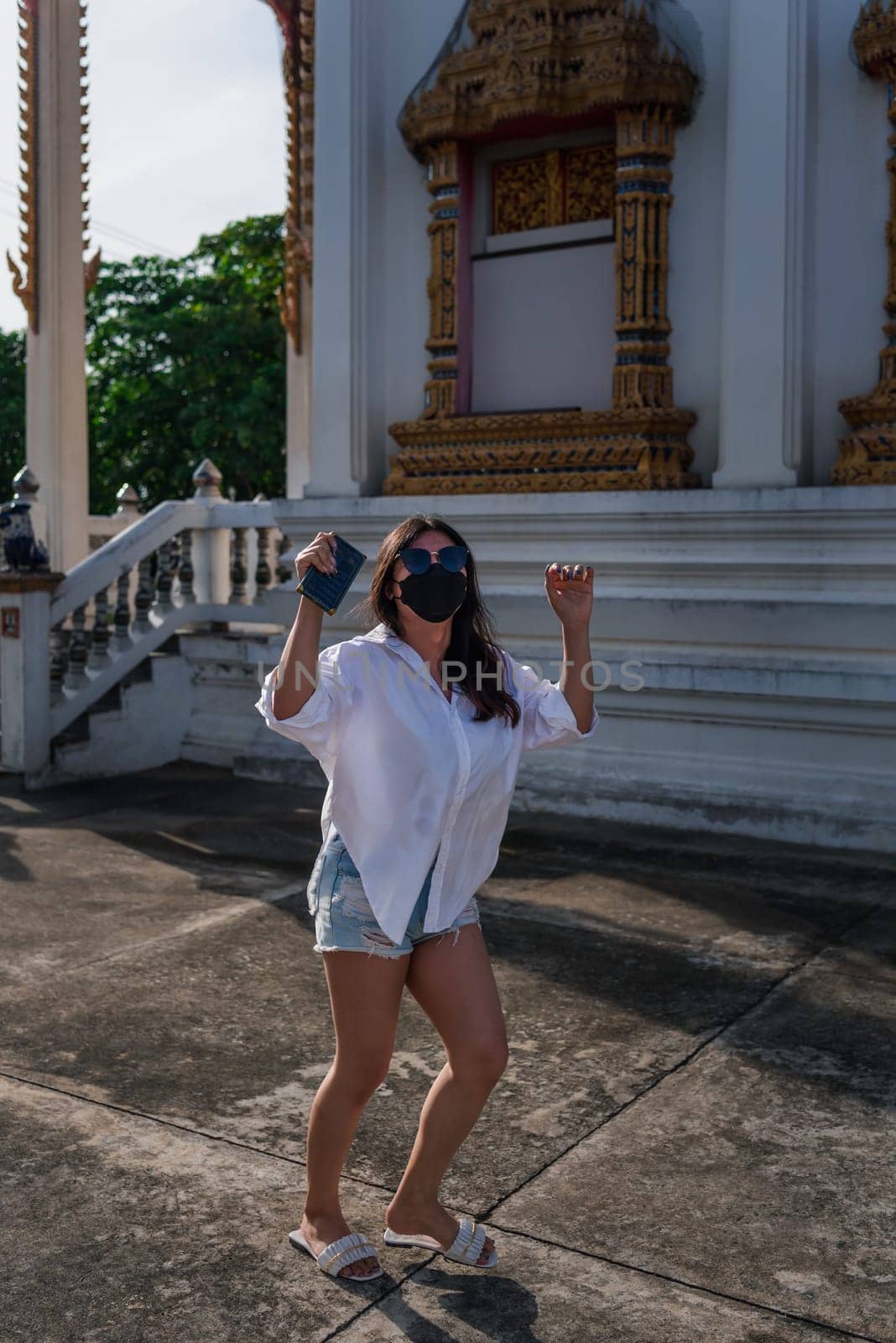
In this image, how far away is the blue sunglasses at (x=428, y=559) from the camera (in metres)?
2.84

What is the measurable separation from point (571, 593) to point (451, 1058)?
101 centimetres

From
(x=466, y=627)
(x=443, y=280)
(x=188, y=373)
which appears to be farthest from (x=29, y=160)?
(x=188, y=373)

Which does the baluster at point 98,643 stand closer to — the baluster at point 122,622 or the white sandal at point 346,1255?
the baluster at point 122,622

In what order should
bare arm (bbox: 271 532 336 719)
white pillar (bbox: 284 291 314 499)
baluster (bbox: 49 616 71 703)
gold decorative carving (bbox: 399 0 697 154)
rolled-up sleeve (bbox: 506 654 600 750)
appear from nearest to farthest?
bare arm (bbox: 271 532 336 719) < rolled-up sleeve (bbox: 506 654 600 750) < gold decorative carving (bbox: 399 0 697 154) < baluster (bbox: 49 616 71 703) < white pillar (bbox: 284 291 314 499)

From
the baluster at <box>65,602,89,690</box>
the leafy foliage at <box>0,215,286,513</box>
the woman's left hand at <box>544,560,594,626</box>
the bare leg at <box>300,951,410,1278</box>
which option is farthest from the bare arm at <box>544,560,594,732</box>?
the leafy foliage at <box>0,215,286,513</box>

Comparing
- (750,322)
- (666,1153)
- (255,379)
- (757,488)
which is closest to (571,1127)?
(666,1153)

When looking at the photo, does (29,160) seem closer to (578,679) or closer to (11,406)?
(578,679)

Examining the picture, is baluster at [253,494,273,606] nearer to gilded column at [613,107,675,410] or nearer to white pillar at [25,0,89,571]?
white pillar at [25,0,89,571]

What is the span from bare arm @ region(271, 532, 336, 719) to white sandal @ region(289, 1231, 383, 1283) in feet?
3.51

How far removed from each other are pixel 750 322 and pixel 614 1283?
570 centimetres

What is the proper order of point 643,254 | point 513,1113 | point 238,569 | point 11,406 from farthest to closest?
point 11,406 → point 238,569 → point 643,254 → point 513,1113

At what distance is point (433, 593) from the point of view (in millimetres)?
2830

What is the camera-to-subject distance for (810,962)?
4.91 meters

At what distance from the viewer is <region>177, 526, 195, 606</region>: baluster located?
9.89m
